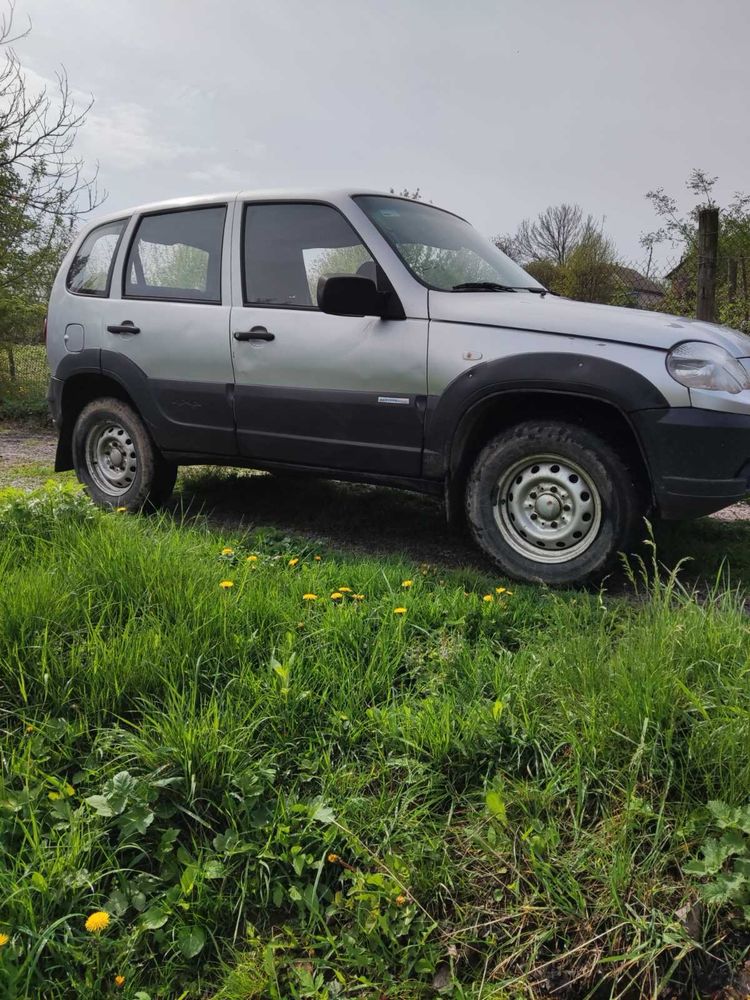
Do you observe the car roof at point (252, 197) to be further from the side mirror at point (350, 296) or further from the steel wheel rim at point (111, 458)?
the steel wheel rim at point (111, 458)

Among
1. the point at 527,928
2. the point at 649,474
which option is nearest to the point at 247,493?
the point at 649,474

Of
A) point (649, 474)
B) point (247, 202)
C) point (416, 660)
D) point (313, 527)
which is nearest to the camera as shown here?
point (416, 660)

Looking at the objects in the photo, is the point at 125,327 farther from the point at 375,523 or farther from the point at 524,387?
the point at 524,387

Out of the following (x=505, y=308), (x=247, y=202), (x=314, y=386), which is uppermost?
(x=247, y=202)

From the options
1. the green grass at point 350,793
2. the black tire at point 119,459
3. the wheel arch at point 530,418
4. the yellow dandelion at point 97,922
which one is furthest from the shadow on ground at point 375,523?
Answer: the yellow dandelion at point 97,922

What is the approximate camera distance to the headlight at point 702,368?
3.24 metres

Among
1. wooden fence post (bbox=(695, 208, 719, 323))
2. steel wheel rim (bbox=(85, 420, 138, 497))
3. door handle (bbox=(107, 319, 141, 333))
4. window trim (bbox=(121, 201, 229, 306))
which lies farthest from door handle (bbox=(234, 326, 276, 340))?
wooden fence post (bbox=(695, 208, 719, 323))

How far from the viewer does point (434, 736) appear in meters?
2.12

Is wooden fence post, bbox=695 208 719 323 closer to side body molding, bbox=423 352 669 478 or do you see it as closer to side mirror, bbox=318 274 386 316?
side body molding, bbox=423 352 669 478

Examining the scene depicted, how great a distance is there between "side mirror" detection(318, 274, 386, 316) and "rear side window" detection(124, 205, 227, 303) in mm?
1084

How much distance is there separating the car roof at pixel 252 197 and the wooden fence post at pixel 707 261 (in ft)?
12.4

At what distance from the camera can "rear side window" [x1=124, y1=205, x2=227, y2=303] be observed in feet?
15.2

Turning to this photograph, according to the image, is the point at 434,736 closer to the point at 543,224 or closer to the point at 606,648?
the point at 606,648

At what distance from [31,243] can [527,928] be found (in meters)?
13.4
